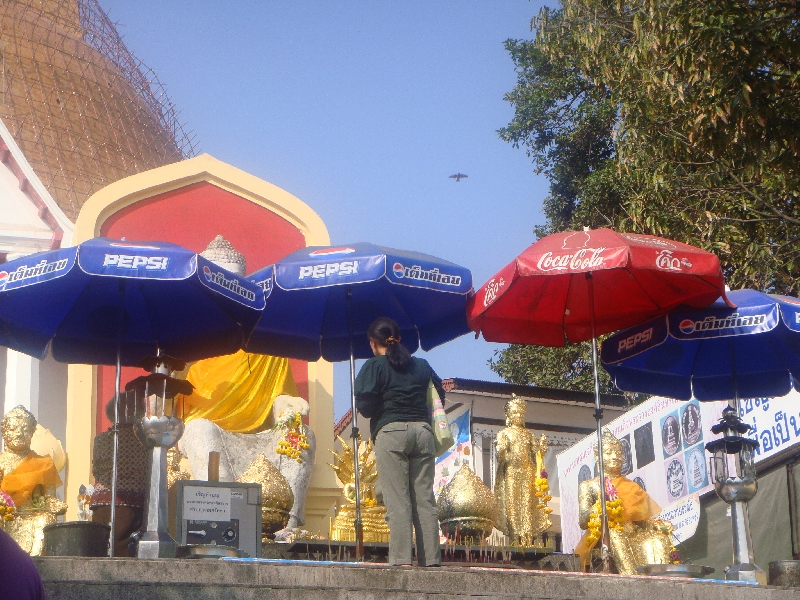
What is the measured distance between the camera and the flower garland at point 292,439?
11578mm

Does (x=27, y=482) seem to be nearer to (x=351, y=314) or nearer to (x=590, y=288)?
(x=351, y=314)

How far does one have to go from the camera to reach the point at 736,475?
27.1ft

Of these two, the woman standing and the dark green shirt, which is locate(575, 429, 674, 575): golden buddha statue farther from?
the dark green shirt

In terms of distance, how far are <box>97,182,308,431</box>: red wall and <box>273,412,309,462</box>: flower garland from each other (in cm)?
191

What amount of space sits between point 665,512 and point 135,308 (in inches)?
276

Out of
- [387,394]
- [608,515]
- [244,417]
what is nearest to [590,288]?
[608,515]

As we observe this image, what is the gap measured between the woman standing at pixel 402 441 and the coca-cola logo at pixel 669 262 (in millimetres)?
1932

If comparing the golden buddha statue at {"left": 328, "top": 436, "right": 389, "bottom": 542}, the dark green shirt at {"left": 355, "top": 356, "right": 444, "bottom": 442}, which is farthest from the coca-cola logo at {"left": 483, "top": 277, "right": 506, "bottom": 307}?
the golden buddha statue at {"left": 328, "top": 436, "right": 389, "bottom": 542}

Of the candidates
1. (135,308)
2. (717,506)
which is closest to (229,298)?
(135,308)

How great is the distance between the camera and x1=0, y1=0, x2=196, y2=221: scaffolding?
71.8ft

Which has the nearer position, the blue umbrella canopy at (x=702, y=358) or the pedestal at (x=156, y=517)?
the pedestal at (x=156, y=517)

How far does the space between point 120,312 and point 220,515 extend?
177 centimetres

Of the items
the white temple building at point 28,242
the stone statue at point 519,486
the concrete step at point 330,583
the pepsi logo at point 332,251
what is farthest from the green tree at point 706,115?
the white temple building at point 28,242

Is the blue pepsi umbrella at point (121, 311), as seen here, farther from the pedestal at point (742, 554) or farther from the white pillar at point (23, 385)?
the white pillar at point (23, 385)
